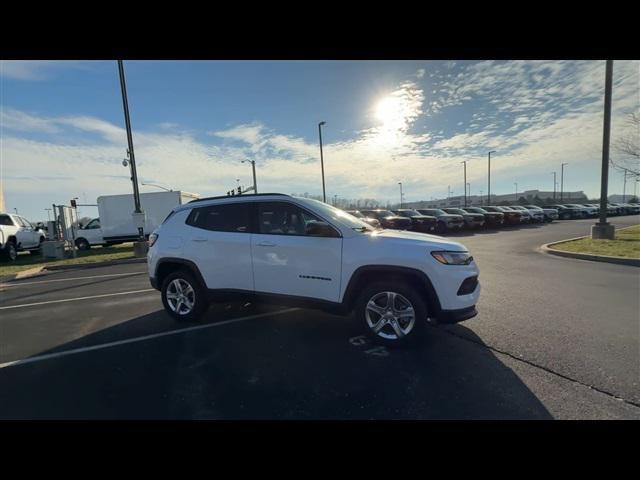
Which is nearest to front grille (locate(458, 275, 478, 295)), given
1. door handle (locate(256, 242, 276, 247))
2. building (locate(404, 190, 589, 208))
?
door handle (locate(256, 242, 276, 247))

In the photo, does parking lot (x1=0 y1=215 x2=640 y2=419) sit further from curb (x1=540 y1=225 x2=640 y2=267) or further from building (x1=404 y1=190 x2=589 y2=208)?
building (x1=404 y1=190 x2=589 y2=208)

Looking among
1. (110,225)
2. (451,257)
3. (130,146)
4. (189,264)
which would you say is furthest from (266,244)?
(110,225)

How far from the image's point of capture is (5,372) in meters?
3.31

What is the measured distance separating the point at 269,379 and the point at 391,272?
1.79 m

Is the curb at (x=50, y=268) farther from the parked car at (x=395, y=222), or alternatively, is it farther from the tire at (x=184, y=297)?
the parked car at (x=395, y=222)

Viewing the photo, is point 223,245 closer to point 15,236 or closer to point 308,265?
point 308,265

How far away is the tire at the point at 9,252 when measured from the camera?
13211mm

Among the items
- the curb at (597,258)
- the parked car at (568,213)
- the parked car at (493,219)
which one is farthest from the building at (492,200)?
the curb at (597,258)
